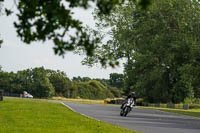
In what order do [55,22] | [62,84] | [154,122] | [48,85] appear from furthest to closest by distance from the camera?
[62,84] → [48,85] → [154,122] → [55,22]

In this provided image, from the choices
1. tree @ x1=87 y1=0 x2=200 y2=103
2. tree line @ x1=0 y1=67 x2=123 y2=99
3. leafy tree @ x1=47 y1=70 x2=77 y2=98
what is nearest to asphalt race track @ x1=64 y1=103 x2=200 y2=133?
tree @ x1=87 y1=0 x2=200 y2=103

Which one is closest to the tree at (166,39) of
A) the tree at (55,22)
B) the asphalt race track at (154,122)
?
the asphalt race track at (154,122)

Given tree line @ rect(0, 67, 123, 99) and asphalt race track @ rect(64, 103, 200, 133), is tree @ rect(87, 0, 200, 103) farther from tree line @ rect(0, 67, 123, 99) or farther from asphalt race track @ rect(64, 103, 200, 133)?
tree line @ rect(0, 67, 123, 99)

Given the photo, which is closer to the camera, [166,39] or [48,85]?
[166,39]

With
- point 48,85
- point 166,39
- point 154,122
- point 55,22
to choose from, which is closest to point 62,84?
point 48,85

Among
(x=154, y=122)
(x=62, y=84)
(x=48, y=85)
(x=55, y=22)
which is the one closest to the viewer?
(x=55, y=22)

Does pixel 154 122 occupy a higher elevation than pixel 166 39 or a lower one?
lower

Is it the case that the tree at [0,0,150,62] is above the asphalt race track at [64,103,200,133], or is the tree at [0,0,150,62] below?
above

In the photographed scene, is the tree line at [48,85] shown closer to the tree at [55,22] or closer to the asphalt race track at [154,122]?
the asphalt race track at [154,122]

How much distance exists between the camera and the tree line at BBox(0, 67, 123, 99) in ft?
283

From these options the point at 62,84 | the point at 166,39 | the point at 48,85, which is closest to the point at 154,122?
the point at 166,39

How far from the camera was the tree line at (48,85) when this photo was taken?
283 feet

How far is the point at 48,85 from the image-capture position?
8500cm

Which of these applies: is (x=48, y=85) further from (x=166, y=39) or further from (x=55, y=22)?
(x=55, y=22)
